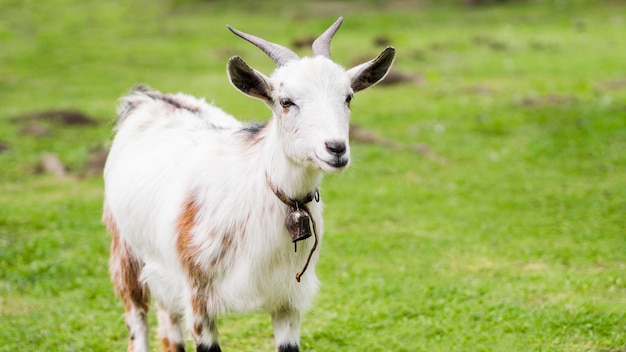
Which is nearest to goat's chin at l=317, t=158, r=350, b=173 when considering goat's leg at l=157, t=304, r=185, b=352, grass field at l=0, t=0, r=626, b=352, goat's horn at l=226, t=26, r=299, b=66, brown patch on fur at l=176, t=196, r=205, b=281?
goat's horn at l=226, t=26, r=299, b=66

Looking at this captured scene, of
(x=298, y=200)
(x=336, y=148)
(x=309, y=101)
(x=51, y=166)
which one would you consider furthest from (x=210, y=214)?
(x=51, y=166)

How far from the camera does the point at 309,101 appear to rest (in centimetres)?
453

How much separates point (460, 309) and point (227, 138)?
3083 millimetres

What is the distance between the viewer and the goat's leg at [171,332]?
596cm

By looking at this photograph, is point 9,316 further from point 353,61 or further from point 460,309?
point 353,61

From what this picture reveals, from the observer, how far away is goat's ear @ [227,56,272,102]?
4.51 metres

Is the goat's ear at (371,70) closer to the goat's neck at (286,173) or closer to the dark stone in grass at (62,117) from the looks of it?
the goat's neck at (286,173)

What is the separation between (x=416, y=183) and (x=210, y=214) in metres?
7.40

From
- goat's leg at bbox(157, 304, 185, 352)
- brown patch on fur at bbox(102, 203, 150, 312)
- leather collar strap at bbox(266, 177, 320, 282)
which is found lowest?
goat's leg at bbox(157, 304, 185, 352)

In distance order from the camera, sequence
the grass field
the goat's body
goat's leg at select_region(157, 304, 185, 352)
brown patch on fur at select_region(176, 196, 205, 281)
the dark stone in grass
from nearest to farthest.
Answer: the goat's body, brown patch on fur at select_region(176, 196, 205, 281), goat's leg at select_region(157, 304, 185, 352), the grass field, the dark stone in grass

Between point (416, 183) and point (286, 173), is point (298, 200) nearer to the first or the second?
point (286, 173)

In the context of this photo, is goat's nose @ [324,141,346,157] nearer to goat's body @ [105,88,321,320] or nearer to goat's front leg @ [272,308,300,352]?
goat's body @ [105,88,321,320]

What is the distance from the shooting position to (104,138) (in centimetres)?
1491

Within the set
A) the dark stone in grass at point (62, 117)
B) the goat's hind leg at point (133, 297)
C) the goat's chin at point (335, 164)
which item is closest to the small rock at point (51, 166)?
the dark stone in grass at point (62, 117)
